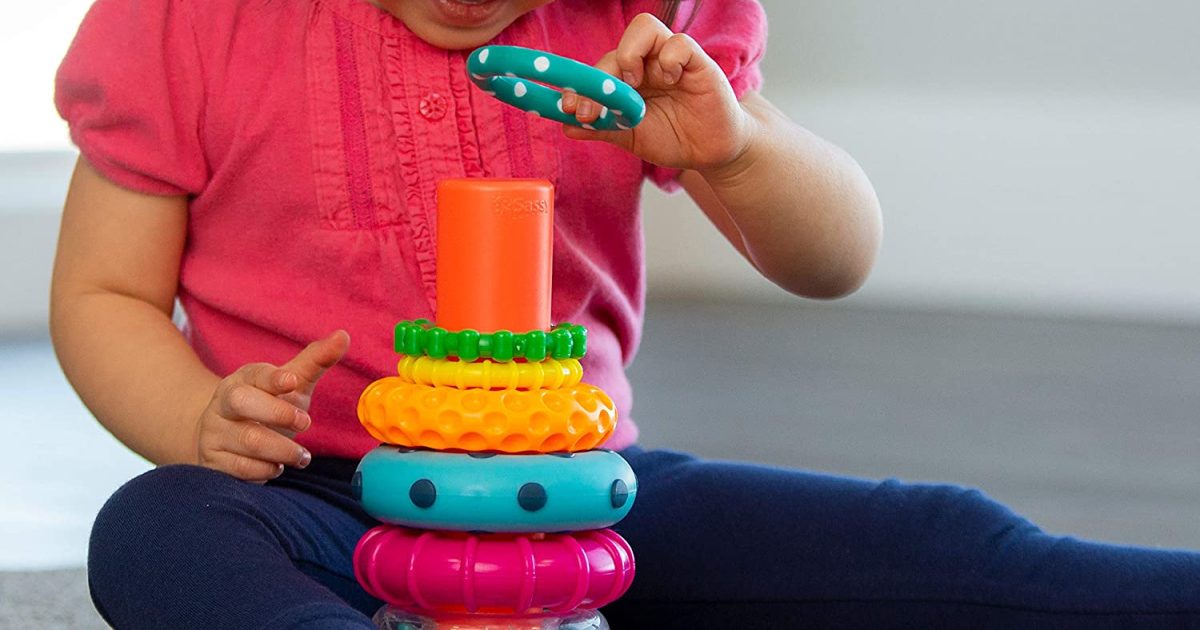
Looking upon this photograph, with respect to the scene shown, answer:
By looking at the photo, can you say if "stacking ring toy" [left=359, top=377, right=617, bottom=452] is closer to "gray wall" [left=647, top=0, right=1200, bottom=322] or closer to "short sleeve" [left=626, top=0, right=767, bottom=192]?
"short sleeve" [left=626, top=0, right=767, bottom=192]

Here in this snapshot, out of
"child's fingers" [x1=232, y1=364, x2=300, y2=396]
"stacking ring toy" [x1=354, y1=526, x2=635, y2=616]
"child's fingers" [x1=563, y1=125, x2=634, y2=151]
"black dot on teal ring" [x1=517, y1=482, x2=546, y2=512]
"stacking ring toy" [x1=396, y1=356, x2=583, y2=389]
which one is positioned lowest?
"stacking ring toy" [x1=354, y1=526, x2=635, y2=616]

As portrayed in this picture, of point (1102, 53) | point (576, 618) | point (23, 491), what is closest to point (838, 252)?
point (576, 618)

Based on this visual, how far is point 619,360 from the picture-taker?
3.12 feet

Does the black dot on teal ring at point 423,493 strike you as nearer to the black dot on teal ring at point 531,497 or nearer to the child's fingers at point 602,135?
Result: the black dot on teal ring at point 531,497

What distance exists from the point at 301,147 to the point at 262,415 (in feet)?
0.71

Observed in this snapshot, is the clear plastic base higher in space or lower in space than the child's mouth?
lower

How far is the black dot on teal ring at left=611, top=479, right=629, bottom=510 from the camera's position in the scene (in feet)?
1.98

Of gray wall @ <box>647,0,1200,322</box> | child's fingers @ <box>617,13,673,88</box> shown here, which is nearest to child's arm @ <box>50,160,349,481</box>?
child's fingers @ <box>617,13,673,88</box>

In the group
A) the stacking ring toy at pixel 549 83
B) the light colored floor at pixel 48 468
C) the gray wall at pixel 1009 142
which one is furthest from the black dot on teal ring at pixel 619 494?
the gray wall at pixel 1009 142

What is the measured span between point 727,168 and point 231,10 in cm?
31

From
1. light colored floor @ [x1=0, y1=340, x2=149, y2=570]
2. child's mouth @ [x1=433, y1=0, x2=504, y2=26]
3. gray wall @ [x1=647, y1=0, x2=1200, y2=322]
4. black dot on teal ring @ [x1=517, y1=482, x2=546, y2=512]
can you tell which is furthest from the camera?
gray wall @ [x1=647, y1=0, x2=1200, y2=322]

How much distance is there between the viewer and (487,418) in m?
0.58

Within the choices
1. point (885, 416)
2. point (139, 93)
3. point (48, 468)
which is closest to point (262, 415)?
point (139, 93)

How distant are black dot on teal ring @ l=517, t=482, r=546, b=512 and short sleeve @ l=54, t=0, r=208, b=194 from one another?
0.38 m
